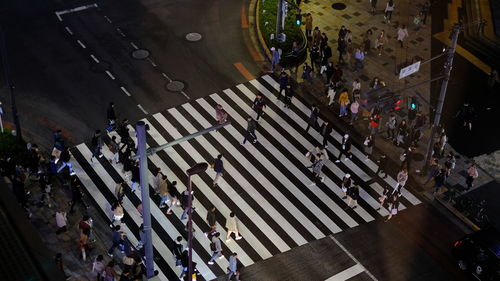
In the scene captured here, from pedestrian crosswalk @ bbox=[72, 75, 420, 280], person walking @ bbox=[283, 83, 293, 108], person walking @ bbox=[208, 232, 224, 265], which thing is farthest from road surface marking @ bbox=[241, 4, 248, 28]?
person walking @ bbox=[208, 232, 224, 265]

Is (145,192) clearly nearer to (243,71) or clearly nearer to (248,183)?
(248,183)

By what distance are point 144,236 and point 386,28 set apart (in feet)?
75.9

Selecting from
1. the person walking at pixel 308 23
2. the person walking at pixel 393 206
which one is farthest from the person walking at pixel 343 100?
the person walking at pixel 393 206

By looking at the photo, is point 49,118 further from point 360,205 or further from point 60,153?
point 360,205

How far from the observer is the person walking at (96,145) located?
3453cm

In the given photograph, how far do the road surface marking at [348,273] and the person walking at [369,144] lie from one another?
23.1 ft

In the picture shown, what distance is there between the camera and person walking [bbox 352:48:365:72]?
4159 centimetres

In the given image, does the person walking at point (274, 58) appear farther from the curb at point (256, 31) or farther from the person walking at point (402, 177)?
the person walking at point (402, 177)

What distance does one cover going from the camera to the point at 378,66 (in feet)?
140

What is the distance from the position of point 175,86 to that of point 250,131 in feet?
19.2

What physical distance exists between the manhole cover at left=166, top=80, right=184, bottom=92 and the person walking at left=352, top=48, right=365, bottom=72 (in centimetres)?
950

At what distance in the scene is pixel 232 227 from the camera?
3161 centimetres

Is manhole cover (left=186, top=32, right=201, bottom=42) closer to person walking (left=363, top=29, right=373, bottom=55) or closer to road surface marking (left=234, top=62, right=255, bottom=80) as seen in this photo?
road surface marking (left=234, top=62, right=255, bottom=80)

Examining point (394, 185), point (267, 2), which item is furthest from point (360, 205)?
point (267, 2)
